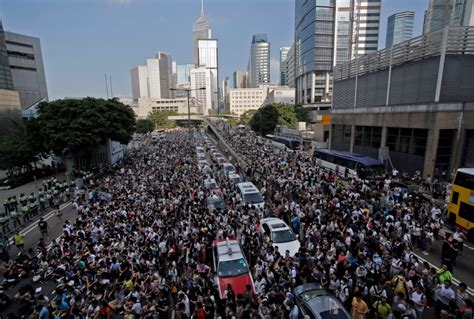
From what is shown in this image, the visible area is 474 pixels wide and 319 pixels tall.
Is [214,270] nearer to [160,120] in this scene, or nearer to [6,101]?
[6,101]

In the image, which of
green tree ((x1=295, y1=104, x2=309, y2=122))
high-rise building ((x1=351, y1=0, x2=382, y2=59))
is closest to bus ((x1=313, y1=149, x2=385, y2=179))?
green tree ((x1=295, y1=104, x2=309, y2=122))

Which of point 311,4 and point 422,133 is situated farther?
point 311,4

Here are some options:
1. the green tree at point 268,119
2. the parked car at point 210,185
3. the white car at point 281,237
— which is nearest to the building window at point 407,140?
the white car at point 281,237

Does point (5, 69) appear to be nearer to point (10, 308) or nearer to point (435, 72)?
point (10, 308)

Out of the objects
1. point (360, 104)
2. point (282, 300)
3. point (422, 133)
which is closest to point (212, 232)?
point (282, 300)

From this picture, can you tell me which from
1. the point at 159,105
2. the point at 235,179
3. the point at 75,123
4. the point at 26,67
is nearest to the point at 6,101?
the point at 75,123

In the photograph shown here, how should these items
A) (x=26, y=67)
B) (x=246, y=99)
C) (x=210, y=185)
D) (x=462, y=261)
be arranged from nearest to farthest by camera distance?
1. (x=462, y=261)
2. (x=210, y=185)
3. (x=26, y=67)
4. (x=246, y=99)
